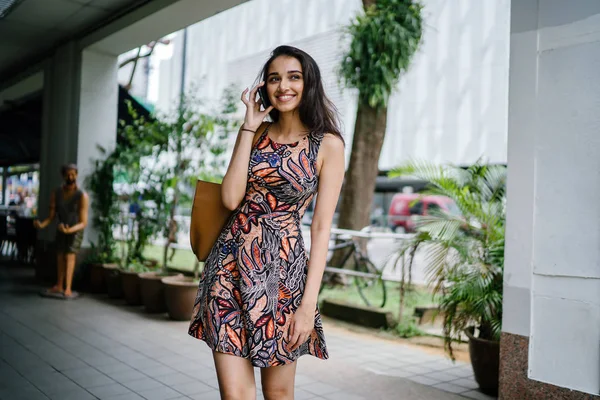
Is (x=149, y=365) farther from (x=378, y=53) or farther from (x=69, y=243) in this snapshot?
(x=378, y=53)

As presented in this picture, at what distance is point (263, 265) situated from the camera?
1918 millimetres

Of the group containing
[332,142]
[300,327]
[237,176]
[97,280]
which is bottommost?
[97,280]

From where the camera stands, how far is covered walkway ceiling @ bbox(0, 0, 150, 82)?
6.76 meters

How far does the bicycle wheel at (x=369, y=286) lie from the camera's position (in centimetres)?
692

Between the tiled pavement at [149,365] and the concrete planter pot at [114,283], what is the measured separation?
0.94 m

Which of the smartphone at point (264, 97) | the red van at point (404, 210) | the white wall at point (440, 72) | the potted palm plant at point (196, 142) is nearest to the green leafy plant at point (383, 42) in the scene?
the potted palm plant at point (196, 142)

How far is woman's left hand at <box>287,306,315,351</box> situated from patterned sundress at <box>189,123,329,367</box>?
2 centimetres

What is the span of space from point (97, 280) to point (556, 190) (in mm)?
6307

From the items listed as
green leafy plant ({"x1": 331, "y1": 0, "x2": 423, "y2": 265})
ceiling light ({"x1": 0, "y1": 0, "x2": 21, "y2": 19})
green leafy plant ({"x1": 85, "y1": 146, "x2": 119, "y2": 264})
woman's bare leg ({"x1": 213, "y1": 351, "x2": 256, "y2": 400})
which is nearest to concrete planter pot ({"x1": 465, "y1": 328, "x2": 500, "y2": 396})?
woman's bare leg ({"x1": 213, "y1": 351, "x2": 256, "y2": 400})

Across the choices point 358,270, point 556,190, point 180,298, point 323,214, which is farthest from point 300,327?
point 358,270

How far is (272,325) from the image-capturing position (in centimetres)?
190

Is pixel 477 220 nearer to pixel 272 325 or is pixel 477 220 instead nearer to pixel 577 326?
pixel 577 326

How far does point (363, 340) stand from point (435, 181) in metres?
2.04

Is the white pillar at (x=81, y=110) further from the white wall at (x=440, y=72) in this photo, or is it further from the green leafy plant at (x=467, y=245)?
the white wall at (x=440, y=72)
